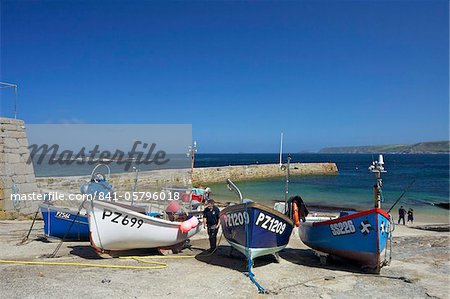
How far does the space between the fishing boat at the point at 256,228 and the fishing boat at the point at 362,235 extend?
43.2 inches

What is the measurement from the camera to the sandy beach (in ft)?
23.8

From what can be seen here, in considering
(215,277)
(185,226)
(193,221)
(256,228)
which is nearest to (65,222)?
(185,226)

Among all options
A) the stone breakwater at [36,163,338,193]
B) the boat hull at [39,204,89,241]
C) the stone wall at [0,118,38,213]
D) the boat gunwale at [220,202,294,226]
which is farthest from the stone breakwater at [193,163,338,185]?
the boat gunwale at [220,202,294,226]

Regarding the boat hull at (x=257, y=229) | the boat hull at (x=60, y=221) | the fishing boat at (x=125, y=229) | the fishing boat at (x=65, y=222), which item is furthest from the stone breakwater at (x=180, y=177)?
the boat hull at (x=257, y=229)

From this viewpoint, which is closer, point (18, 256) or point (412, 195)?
point (18, 256)

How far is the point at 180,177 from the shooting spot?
1572 inches

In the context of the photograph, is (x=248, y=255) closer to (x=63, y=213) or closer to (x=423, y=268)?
(x=423, y=268)

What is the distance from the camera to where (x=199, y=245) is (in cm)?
1188

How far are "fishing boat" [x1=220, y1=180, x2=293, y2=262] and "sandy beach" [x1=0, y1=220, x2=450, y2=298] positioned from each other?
559 millimetres

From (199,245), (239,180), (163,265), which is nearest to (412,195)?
(239,180)

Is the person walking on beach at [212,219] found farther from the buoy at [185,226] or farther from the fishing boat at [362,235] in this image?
the fishing boat at [362,235]

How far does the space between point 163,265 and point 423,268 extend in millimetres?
6681

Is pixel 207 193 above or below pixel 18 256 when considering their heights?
above

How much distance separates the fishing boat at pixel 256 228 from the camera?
28.6 feet
